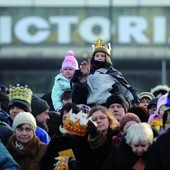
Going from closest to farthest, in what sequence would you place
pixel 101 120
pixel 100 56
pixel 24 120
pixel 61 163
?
1. pixel 61 163
2. pixel 101 120
3. pixel 24 120
4. pixel 100 56

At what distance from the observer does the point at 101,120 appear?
11031 mm

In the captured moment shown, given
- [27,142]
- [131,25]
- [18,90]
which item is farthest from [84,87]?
[131,25]

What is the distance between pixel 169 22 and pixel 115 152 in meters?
33.4

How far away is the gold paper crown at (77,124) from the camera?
10.9 meters

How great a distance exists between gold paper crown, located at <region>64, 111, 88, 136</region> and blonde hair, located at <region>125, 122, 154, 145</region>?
1156mm

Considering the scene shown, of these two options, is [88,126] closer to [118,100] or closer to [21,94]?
[118,100]

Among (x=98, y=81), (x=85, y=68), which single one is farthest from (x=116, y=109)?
(x=85, y=68)

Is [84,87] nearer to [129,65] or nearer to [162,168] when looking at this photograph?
[162,168]

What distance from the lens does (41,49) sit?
41938 millimetres

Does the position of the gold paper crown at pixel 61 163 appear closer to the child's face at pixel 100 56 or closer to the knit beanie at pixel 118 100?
the knit beanie at pixel 118 100

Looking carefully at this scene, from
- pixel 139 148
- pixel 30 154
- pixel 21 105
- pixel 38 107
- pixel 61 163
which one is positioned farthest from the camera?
pixel 38 107

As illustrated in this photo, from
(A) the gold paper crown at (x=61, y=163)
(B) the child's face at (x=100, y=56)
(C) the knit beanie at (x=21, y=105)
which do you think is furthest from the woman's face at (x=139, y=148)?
(B) the child's face at (x=100, y=56)

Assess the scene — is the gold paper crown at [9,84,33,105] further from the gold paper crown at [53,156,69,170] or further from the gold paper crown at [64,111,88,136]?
the gold paper crown at [53,156,69,170]

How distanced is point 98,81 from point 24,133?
2088 millimetres
